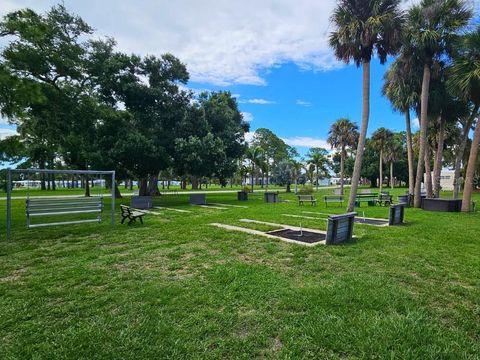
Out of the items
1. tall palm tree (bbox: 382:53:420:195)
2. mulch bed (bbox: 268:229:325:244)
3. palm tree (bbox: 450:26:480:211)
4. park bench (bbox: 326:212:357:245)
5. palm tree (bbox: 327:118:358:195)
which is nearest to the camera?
park bench (bbox: 326:212:357:245)

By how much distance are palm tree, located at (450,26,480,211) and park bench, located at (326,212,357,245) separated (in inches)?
410

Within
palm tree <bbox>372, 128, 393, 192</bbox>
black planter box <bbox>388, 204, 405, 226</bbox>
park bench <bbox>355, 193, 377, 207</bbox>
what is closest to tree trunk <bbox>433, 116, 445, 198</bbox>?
park bench <bbox>355, 193, 377, 207</bbox>

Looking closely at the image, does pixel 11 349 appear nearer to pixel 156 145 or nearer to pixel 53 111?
pixel 53 111

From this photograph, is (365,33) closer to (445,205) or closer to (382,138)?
(445,205)

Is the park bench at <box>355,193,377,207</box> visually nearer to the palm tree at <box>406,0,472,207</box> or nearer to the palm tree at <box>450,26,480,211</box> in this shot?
the palm tree at <box>450,26,480,211</box>

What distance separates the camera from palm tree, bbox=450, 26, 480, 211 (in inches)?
519

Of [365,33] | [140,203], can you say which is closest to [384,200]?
[365,33]

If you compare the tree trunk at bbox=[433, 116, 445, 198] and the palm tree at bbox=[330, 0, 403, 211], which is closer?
the palm tree at bbox=[330, 0, 403, 211]

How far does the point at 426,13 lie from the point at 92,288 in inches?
717

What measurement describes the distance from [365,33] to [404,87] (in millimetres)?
6476

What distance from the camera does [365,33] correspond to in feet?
40.0

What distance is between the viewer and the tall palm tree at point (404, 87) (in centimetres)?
1639

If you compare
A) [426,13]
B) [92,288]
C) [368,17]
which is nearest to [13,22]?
[92,288]

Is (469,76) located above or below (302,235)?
above
